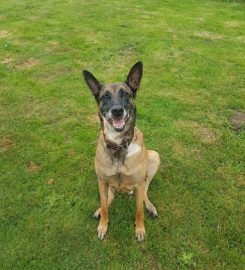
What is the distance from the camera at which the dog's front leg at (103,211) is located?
5020 mm

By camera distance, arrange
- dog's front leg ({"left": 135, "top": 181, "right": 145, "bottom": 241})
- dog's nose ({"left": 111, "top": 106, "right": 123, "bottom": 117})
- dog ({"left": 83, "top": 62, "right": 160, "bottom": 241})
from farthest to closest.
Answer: dog's front leg ({"left": 135, "top": 181, "right": 145, "bottom": 241})
dog ({"left": 83, "top": 62, "right": 160, "bottom": 241})
dog's nose ({"left": 111, "top": 106, "right": 123, "bottom": 117})

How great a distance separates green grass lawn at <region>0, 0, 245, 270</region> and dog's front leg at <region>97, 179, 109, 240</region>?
0.12 m

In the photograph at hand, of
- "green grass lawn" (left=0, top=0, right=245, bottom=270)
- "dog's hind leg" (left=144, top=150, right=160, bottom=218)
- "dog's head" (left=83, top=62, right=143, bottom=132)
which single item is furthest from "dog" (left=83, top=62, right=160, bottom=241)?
"green grass lawn" (left=0, top=0, right=245, bottom=270)

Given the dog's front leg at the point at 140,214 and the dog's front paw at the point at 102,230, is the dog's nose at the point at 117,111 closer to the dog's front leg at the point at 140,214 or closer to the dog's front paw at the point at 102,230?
the dog's front leg at the point at 140,214

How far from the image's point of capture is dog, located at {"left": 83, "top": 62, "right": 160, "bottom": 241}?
4.58 meters

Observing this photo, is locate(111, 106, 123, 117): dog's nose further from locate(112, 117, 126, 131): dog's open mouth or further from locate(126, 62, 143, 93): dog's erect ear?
locate(126, 62, 143, 93): dog's erect ear

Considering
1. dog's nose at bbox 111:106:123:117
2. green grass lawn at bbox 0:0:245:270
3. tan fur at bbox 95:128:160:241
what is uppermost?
dog's nose at bbox 111:106:123:117

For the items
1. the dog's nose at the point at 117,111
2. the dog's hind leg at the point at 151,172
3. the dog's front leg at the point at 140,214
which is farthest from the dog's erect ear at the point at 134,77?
the dog's front leg at the point at 140,214

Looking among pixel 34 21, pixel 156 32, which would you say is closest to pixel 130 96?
pixel 156 32

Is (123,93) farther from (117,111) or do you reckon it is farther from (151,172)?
(151,172)

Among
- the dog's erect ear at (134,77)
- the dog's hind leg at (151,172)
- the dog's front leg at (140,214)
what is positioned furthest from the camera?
the dog's hind leg at (151,172)

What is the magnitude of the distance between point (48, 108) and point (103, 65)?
259cm

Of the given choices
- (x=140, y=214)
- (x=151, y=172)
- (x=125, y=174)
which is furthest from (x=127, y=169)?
(x=151, y=172)

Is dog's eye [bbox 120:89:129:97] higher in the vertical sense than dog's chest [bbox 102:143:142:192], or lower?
higher
